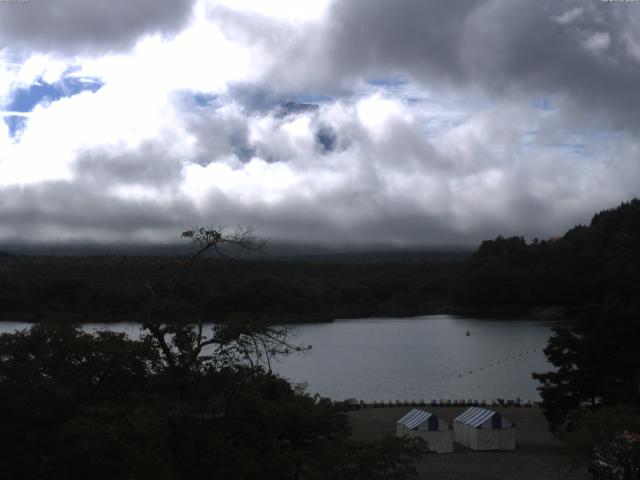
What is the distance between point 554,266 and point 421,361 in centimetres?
4992

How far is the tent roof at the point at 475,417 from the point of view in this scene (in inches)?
913

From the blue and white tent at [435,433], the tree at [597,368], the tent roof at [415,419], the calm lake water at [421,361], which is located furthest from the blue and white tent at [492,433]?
the calm lake water at [421,361]

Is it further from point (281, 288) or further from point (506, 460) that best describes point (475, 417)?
point (281, 288)

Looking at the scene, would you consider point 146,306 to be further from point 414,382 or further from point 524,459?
point 414,382

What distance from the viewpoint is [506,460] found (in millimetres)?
21594

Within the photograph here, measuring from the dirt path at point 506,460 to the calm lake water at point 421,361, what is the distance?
4.09 meters

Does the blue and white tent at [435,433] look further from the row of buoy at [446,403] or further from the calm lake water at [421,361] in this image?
the row of buoy at [446,403]

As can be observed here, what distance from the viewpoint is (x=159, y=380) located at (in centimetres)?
965

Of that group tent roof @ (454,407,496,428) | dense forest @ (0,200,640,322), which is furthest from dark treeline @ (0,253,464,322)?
tent roof @ (454,407,496,428)

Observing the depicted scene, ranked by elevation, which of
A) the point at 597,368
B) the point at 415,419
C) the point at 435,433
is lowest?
the point at 435,433

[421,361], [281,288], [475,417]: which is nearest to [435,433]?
[475,417]

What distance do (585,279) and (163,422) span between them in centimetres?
9139

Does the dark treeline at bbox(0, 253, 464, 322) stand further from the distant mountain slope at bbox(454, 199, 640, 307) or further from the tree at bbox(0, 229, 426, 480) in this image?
the distant mountain slope at bbox(454, 199, 640, 307)

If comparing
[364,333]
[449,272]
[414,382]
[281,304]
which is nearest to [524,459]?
[414,382]
